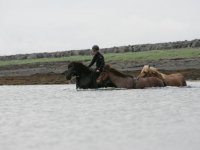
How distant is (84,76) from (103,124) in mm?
13352

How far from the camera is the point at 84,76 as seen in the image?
1041 inches

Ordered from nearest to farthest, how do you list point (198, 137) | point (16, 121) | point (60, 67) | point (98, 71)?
point (198, 137), point (16, 121), point (98, 71), point (60, 67)

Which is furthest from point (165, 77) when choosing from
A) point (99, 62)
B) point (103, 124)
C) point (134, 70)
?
point (134, 70)

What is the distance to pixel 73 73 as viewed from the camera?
26391mm

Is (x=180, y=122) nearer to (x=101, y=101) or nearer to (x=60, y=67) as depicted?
(x=101, y=101)

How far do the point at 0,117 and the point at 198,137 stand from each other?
5.57 m

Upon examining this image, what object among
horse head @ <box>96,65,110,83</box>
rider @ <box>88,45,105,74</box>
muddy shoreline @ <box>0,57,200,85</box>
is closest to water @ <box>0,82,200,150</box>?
horse head @ <box>96,65,110,83</box>

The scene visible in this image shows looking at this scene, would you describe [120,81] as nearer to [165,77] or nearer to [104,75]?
[104,75]

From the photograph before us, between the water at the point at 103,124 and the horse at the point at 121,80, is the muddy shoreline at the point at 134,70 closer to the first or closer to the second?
the horse at the point at 121,80

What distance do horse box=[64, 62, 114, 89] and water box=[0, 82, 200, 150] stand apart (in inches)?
247

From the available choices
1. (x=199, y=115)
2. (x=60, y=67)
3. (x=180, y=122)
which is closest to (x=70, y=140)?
(x=180, y=122)

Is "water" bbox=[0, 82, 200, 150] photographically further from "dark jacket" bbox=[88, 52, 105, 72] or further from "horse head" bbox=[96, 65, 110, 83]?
"dark jacket" bbox=[88, 52, 105, 72]

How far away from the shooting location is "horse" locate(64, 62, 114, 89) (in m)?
26.1

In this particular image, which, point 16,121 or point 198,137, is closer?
point 198,137
